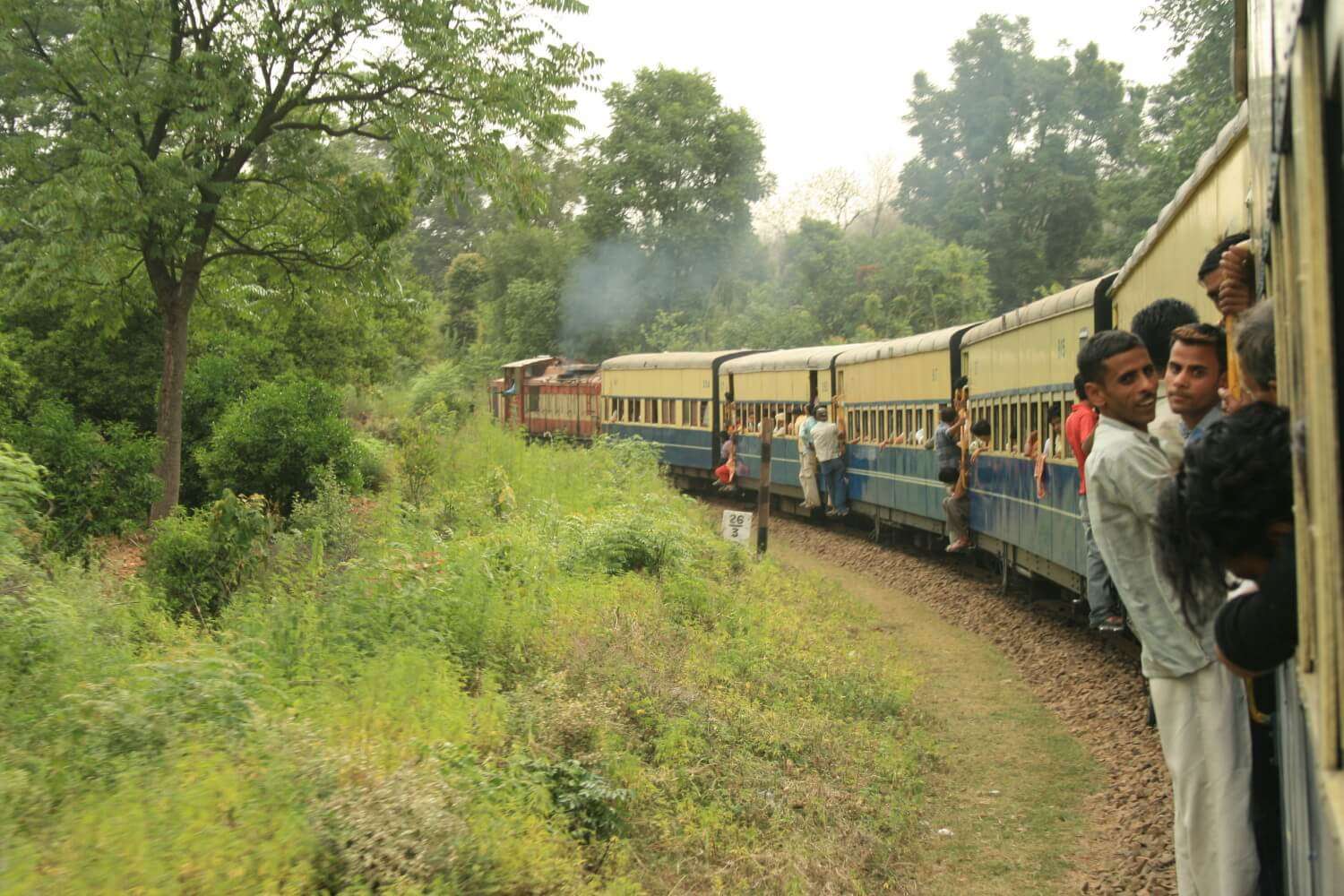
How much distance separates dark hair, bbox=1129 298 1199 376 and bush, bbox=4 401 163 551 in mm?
12388

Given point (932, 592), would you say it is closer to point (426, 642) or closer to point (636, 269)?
point (426, 642)

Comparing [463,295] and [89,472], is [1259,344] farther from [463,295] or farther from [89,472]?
[463,295]

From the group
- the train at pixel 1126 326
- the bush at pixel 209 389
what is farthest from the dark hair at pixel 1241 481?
the bush at pixel 209 389

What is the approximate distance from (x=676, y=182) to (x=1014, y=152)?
47.2 ft

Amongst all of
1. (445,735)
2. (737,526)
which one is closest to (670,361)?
(737,526)

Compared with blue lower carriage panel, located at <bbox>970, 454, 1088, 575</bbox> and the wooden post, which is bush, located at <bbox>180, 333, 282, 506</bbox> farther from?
blue lower carriage panel, located at <bbox>970, 454, 1088, 575</bbox>

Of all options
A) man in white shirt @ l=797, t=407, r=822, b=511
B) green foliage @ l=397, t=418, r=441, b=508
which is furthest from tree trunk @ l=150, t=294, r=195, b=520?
man in white shirt @ l=797, t=407, r=822, b=511

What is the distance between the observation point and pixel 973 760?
8.35m

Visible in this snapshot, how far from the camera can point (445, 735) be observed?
262 inches

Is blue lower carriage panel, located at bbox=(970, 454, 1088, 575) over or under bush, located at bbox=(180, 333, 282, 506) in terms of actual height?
under

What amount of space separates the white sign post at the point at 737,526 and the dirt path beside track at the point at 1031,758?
5.58 ft

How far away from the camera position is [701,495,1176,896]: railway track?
20.6ft

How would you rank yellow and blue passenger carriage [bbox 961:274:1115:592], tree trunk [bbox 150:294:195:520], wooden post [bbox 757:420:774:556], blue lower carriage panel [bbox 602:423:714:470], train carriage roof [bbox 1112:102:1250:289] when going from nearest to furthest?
train carriage roof [bbox 1112:102:1250:289] → yellow and blue passenger carriage [bbox 961:274:1115:592] → tree trunk [bbox 150:294:195:520] → wooden post [bbox 757:420:774:556] → blue lower carriage panel [bbox 602:423:714:470]

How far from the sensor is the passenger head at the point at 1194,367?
4055mm
